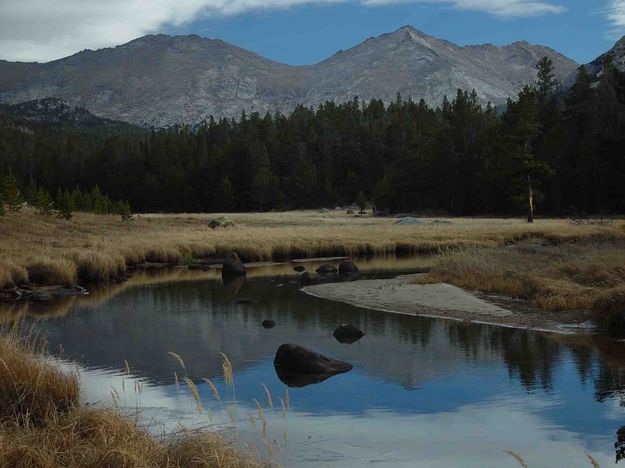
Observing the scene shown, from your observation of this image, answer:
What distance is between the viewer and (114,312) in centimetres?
2617

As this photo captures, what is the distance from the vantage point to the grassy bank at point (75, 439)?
8.14m

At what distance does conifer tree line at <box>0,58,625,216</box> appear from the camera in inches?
3157

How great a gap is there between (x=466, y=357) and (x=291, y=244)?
31337mm

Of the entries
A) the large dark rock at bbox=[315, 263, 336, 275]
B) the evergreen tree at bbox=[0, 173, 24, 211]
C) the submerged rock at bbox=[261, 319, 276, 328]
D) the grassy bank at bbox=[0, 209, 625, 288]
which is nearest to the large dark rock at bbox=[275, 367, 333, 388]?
the submerged rock at bbox=[261, 319, 276, 328]

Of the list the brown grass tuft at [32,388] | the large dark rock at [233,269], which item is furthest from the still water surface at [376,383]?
the large dark rock at [233,269]

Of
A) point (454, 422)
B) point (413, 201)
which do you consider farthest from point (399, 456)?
point (413, 201)

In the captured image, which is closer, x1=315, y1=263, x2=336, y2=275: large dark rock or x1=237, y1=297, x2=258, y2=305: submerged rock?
x1=237, y1=297, x2=258, y2=305: submerged rock

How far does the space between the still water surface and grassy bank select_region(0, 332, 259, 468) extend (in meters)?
0.83

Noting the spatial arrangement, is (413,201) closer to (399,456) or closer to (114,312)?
(114,312)

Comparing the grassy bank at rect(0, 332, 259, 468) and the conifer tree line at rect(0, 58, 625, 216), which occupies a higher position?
the conifer tree line at rect(0, 58, 625, 216)

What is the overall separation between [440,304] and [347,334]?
631cm

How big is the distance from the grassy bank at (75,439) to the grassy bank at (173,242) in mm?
22167

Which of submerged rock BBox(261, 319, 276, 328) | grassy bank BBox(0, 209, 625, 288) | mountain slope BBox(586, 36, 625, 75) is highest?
mountain slope BBox(586, 36, 625, 75)

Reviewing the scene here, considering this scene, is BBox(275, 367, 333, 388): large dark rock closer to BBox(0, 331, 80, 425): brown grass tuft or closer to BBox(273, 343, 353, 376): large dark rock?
BBox(273, 343, 353, 376): large dark rock
